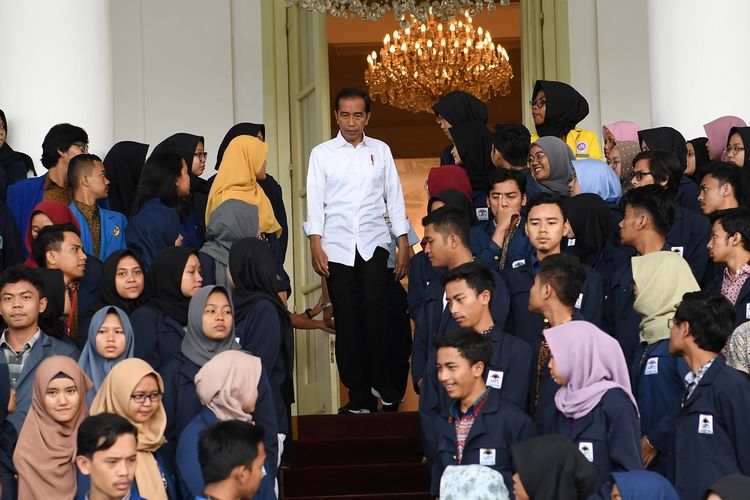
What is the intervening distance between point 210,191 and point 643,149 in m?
2.52

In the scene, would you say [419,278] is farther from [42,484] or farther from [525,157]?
[42,484]

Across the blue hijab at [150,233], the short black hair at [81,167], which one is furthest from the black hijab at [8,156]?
the blue hijab at [150,233]

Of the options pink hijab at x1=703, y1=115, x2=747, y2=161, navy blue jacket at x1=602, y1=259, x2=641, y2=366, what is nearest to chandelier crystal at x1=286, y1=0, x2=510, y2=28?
pink hijab at x1=703, y1=115, x2=747, y2=161

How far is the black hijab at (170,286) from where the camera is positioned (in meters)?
7.45

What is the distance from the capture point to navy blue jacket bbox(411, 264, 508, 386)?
7.52 meters

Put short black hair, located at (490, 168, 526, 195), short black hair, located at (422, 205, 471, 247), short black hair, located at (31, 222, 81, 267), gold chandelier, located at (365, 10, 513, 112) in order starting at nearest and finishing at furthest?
short black hair, located at (31, 222, 81, 267), short black hair, located at (422, 205, 471, 247), short black hair, located at (490, 168, 526, 195), gold chandelier, located at (365, 10, 513, 112)

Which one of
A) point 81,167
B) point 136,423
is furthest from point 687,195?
point 136,423

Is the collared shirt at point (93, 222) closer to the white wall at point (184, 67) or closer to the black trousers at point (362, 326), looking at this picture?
the black trousers at point (362, 326)

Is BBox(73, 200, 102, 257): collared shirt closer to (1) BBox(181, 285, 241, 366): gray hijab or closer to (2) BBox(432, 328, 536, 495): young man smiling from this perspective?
(1) BBox(181, 285, 241, 366): gray hijab

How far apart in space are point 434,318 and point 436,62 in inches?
240

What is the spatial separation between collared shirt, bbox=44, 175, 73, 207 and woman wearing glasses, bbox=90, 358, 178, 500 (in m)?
2.56

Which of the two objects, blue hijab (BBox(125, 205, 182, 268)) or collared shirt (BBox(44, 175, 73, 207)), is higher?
collared shirt (BBox(44, 175, 73, 207))

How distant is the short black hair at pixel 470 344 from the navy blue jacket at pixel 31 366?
1.76m

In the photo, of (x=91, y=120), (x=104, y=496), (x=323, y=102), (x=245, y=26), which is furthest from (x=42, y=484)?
(x=245, y=26)
